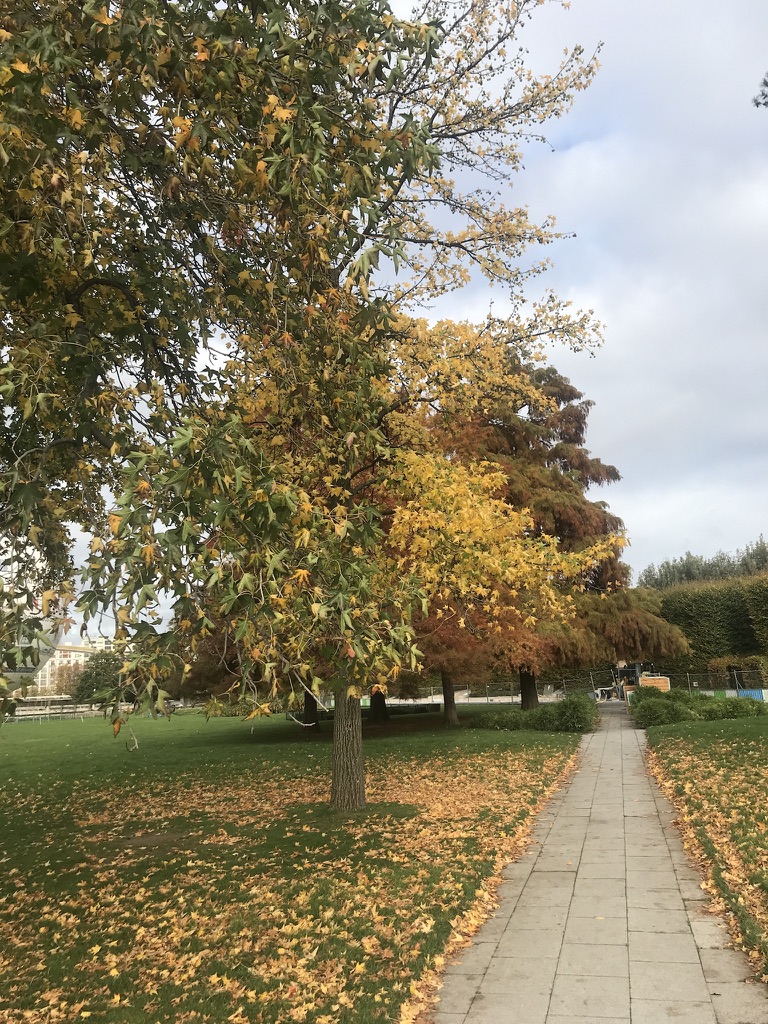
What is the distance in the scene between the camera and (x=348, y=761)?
9398 millimetres

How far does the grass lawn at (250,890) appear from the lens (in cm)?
438

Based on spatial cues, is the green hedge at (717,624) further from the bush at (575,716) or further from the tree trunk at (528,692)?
the bush at (575,716)

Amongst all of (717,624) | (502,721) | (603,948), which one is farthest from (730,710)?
(717,624)

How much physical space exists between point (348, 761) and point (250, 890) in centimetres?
308

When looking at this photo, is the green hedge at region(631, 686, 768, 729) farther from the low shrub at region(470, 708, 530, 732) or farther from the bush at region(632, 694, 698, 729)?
the low shrub at region(470, 708, 530, 732)

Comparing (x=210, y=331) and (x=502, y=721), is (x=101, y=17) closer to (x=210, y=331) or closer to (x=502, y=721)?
(x=210, y=331)

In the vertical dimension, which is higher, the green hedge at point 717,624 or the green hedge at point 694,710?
the green hedge at point 717,624

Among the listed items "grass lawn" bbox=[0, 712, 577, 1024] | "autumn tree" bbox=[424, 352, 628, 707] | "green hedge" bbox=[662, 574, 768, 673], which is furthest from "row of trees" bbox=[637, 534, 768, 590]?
"grass lawn" bbox=[0, 712, 577, 1024]

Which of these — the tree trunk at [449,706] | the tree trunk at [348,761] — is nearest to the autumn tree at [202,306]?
the tree trunk at [348,761]

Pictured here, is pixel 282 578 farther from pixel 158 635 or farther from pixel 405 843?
pixel 405 843

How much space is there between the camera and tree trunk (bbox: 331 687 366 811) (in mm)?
9320

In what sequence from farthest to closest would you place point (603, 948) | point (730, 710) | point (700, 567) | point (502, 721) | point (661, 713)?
1. point (700, 567)
2. point (502, 721)
3. point (661, 713)
4. point (730, 710)
5. point (603, 948)

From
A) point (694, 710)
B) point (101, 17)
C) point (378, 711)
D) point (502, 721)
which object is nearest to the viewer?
point (101, 17)

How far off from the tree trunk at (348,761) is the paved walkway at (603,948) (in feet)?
8.51
